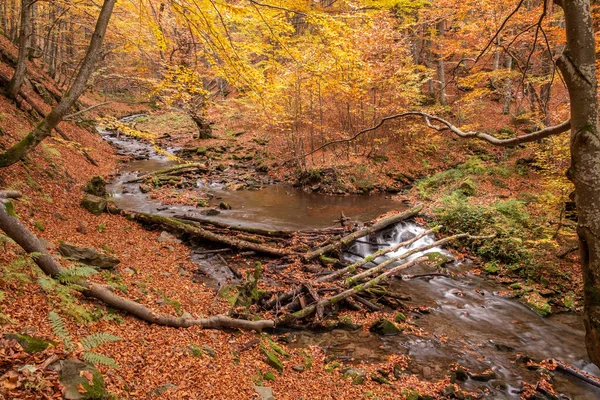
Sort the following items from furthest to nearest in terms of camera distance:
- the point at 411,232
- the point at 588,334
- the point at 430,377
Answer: the point at 411,232, the point at 430,377, the point at 588,334

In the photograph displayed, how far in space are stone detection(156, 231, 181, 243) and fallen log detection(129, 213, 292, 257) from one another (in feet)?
1.11

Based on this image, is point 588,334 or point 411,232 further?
point 411,232

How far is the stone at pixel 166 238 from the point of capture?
403 inches

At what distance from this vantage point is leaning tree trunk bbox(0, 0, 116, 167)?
20.5 ft

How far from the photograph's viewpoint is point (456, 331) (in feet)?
25.9

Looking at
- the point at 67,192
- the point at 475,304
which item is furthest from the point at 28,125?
the point at 475,304

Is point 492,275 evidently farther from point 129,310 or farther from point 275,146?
point 275,146

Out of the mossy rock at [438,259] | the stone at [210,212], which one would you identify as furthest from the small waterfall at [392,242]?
the stone at [210,212]

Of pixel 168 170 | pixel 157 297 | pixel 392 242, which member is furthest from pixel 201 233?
pixel 168 170

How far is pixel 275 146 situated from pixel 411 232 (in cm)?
1371

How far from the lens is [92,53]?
251 inches

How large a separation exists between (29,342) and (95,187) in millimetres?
10268

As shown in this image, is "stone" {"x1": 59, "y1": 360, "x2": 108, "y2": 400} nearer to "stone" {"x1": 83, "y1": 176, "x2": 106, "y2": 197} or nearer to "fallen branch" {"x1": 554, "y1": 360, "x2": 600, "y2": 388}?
"fallen branch" {"x1": 554, "y1": 360, "x2": 600, "y2": 388}

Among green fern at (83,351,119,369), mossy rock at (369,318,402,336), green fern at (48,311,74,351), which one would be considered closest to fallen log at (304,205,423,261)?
mossy rock at (369,318,402,336)
